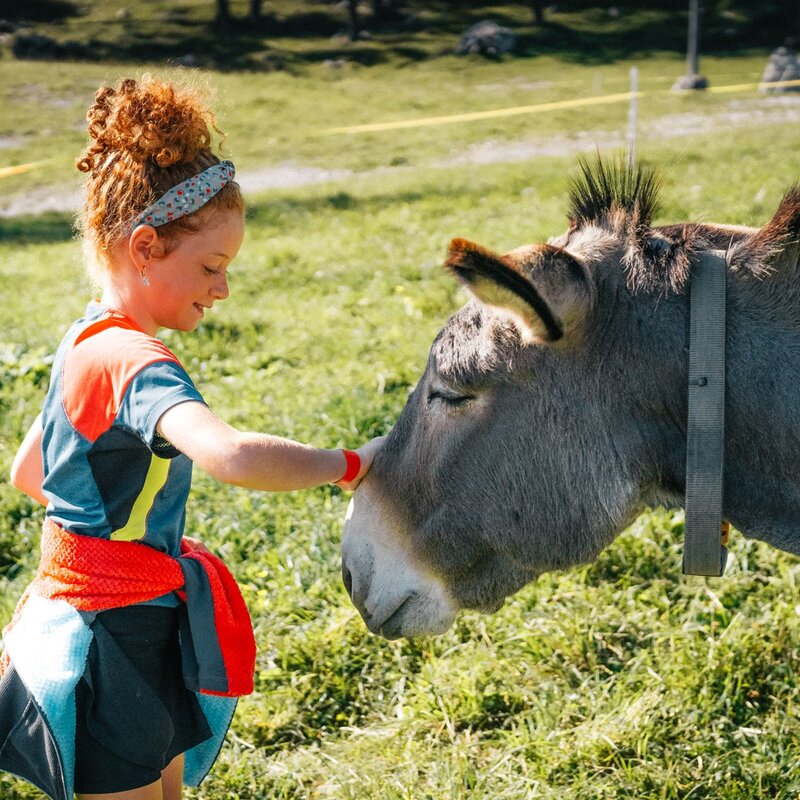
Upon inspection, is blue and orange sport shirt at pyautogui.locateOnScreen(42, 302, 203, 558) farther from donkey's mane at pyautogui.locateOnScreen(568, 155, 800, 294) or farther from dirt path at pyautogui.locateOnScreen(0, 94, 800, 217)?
dirt path at pyautogui.locateOnScreen(0, 94, 800, 217)

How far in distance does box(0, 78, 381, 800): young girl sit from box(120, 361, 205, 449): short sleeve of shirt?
0.02m

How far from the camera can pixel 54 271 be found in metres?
9.47

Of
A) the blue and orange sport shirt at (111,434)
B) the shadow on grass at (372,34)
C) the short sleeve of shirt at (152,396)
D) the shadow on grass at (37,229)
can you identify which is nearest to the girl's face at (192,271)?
the blue and orange sport shirt at (111,434)

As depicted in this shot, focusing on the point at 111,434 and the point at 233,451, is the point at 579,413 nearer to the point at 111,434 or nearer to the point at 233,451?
the point at 233,451

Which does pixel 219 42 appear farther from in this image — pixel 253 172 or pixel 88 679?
pixel 88 679

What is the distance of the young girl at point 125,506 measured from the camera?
2.23 meters

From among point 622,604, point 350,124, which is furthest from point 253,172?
point 622,604

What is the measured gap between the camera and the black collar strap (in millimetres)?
2121

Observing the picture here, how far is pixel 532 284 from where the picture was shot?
2.05 metres

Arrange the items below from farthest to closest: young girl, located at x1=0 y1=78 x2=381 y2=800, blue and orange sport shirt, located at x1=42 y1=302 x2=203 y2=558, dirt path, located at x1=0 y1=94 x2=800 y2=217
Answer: dirt path, located at x1=0 y1=94 x2=800 y2=217 < young girl, located at x1=0 y1=78 x2=381 y2=800 < blue and orange sport shirt, located at x1=42 y1=302 x2=203 y2=558

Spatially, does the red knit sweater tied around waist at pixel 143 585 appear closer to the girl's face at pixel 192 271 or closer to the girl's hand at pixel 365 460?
the girl's hand at pixel 365 460

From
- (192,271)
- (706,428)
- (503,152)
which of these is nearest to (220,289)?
(192,271)

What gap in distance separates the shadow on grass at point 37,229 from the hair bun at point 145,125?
30.2 ft

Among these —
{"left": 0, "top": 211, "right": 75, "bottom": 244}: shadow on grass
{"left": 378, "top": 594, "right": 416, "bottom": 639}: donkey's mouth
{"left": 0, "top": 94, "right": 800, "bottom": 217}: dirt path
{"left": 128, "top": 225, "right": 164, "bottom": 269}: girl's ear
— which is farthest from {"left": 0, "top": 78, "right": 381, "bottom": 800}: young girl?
{"left": 0, "top": 94, "right": 800, "bottom": 217}: dirt path
